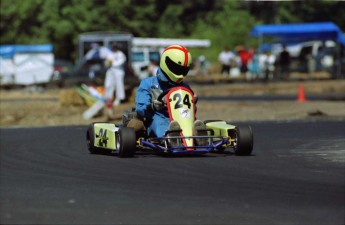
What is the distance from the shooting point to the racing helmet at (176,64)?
44.4 ft

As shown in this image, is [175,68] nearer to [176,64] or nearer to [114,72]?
[176,64]

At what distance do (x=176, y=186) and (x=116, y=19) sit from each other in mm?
57381

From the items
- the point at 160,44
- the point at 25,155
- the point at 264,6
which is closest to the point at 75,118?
the point at 25,155

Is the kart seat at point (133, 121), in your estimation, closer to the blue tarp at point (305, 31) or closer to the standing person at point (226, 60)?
the blue tarp at point (305, 31)

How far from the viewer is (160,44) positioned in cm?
5931

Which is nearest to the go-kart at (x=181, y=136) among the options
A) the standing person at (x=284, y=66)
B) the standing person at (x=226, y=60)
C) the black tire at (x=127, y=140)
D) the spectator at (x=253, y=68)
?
the black tire at (x=127, y=140)

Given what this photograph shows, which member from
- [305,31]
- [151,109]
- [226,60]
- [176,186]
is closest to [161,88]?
[151,109]

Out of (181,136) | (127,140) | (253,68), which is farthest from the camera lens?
(253,68)

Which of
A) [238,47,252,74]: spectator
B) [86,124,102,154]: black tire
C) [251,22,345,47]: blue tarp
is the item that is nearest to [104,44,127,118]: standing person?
[86,124,102,154]: black tire

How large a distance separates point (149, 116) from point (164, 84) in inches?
17.3

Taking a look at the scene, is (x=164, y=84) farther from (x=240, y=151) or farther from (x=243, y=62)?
(x=243, y=62)

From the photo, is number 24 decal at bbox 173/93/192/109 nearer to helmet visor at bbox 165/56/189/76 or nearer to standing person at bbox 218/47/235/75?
helmet visor at bbox 165/56/189/76

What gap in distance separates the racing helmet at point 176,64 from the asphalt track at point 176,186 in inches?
38.9

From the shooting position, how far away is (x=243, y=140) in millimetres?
13203
